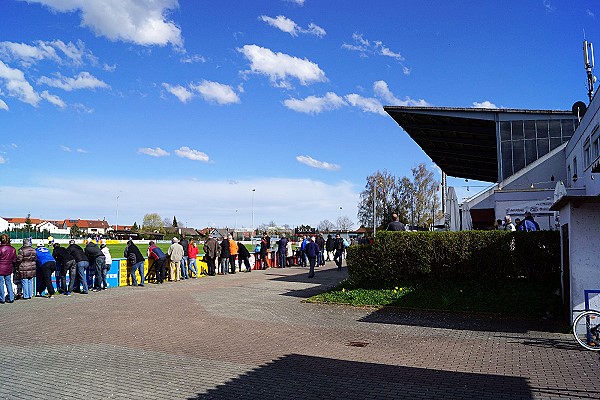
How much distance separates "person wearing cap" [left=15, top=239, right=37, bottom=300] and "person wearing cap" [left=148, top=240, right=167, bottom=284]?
18.1 feet

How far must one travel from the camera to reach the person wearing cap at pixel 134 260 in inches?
753

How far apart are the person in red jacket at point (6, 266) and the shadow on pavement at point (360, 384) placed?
1012 cm

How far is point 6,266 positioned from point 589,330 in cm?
1407

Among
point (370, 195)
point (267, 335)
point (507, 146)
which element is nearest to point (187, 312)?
point (267, 335)

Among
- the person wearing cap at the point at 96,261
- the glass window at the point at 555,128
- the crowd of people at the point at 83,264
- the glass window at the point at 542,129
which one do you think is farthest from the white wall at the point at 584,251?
the glass window at the point at 555,128

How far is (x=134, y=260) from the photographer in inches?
758

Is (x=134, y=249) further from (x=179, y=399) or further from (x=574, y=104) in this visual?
(x=574, y=104)

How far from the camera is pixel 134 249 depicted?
19094mm

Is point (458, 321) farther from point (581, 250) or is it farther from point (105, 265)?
point (105, 265)

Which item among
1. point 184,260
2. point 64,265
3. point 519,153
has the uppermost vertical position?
point 519,153

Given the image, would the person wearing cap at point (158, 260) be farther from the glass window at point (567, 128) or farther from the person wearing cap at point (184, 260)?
the glass window at point (567, 128)

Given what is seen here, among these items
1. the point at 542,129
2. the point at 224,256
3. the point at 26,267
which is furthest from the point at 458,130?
the point at 26,267

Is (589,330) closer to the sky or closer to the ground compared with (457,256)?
closer to the ground

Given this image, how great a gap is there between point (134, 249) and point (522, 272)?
1299cm
